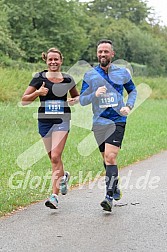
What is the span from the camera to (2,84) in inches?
1003

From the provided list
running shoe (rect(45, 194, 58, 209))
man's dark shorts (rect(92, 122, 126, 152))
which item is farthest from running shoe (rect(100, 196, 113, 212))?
man's dark shorts (rect(92, 122, 126, 152))

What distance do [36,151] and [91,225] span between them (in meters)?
6.29

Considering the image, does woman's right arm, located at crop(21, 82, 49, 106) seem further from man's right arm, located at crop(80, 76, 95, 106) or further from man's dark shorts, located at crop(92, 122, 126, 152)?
man's dark shorts, located at crop(92, 122, 126, 152)

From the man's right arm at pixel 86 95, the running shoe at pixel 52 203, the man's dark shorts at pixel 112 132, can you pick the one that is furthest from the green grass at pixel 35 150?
the man's right arm at pixel 86 95

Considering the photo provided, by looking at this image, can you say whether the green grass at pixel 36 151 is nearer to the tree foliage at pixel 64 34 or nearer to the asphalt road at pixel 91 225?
the asphalt road at pixel 91 225

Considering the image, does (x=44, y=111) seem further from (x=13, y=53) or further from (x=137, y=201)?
(x=13, y=53)

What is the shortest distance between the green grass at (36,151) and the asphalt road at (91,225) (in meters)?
0.55

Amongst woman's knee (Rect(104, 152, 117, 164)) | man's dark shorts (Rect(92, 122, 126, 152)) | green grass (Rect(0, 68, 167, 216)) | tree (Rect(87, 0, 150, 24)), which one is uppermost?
man's dark shorts (Rect(92, 122, 126, 152))

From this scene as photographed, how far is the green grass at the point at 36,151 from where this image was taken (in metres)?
7.95

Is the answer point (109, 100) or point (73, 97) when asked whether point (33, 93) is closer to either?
point (73, 97)

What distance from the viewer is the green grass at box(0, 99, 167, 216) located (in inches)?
313

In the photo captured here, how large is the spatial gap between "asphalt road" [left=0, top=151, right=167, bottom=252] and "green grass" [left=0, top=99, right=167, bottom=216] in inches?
21.6

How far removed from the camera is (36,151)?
481 inches

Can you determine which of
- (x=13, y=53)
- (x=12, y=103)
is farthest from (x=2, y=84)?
(x=13, y=53)
